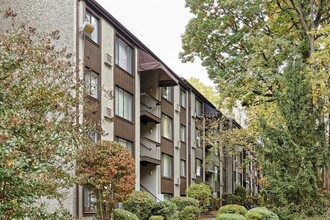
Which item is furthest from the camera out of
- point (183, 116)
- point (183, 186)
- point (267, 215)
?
point (183, 116)

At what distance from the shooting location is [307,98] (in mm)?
27156

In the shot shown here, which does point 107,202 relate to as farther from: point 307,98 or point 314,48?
point 314,48

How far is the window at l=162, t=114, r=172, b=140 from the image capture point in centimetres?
3584

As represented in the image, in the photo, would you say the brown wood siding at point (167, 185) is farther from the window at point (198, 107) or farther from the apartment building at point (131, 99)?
the window at point (198, 107)

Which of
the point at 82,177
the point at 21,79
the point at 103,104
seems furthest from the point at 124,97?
the point at 21,79

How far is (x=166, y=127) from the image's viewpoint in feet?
120

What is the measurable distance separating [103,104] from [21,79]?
13.5 meters

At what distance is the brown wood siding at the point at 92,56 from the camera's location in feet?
78.1

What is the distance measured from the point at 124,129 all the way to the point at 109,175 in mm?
8151

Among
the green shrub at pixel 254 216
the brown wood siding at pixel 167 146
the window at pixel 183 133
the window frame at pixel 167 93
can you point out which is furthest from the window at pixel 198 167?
the green shrub at pixel 254 216

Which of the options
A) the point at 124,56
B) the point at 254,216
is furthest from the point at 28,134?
the point at 124,56

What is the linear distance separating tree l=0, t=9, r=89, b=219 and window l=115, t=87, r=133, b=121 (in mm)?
13433

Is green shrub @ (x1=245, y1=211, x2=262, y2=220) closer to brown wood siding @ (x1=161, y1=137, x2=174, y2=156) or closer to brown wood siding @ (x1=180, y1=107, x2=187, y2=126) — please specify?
brown wood siding @ (x1=161, y1=137, x2=174, y2=156)

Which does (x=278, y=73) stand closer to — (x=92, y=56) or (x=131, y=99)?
(x=131, y=99)
